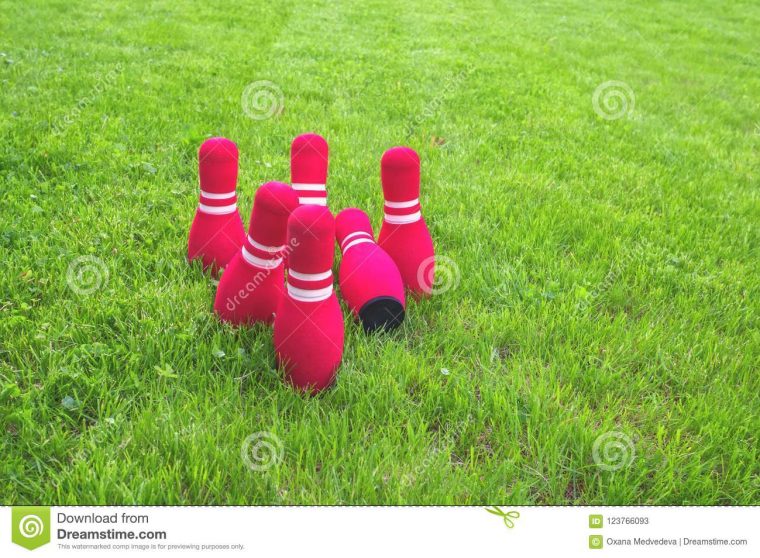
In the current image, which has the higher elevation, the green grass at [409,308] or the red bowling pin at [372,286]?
the red bowling pin at [372,286]

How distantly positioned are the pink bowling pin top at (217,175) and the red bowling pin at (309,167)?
267 mm

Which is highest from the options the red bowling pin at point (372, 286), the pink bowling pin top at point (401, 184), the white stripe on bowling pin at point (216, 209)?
the pink bowling pin top at point (401, 184)

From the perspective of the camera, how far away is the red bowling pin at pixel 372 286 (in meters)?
2.28

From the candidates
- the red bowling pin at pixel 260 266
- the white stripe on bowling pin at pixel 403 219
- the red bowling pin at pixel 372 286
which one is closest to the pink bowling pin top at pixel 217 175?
the red bowling pin at pixel 260 266

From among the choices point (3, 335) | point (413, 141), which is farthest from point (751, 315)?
point (3, 335)

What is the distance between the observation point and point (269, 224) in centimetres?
208

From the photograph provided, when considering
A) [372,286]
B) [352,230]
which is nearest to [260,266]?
[372,286]

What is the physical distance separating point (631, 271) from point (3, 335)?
2.86 metres

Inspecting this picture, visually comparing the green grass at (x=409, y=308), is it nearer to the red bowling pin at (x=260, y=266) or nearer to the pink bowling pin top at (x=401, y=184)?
the red bowling pin at (x=260, y=266)

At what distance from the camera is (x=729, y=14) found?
13.8 metres

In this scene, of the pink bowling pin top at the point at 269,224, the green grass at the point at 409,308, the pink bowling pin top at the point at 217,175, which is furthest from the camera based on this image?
the pink bowling pin top at the point at 217,175

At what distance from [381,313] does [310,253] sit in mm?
521

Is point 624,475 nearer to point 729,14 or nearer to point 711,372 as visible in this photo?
point 711,372
